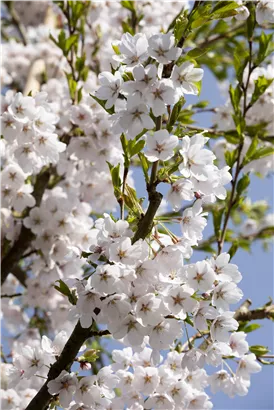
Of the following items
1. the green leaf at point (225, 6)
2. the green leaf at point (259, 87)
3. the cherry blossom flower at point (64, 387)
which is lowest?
the cherry blossom flower at point (64, 387)

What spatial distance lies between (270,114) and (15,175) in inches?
42.4

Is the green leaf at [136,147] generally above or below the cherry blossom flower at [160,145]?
above

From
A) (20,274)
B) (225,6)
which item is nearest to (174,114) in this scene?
(225,6)

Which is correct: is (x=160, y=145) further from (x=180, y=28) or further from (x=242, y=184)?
(x=242, y=184)

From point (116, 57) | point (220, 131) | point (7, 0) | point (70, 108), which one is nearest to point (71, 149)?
point (70, 108)

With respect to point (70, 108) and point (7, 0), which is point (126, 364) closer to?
point (70, 108)

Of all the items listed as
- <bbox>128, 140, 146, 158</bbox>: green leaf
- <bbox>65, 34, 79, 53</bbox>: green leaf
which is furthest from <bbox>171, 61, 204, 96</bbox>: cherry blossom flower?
<bbox>65, 34, 79, 53</bbox>: green leaf

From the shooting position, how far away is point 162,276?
46.1 inches

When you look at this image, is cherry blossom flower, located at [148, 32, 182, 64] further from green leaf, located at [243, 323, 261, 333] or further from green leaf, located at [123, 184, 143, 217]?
green leaf, located at [243, 323, 261, 333]

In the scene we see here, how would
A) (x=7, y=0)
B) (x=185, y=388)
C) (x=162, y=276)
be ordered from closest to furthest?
1. (x=162, y=276)
2. (x=185, y=388)
3. (x=7, y=0)

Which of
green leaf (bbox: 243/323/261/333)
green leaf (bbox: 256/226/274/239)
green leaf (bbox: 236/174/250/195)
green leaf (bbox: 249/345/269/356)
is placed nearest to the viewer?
green leaf (bbox: 249/345/269/356)

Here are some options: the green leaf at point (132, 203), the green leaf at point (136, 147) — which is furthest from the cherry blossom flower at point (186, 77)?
the green leaf at point (132, 203)

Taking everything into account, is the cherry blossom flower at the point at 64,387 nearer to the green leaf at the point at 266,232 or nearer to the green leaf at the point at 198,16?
the green leaf at the point at 198,16

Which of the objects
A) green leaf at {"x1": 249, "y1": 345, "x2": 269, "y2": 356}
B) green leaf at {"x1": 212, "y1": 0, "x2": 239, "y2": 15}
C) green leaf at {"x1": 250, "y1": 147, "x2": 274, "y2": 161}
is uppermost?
green leaf at {"x1": 250, "y1": 147, "x2": 274, "y2": 161}
